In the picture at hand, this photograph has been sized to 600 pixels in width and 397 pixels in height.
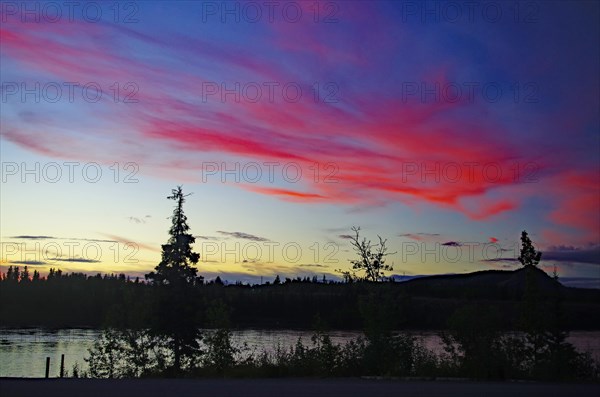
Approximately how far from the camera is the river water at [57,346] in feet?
165

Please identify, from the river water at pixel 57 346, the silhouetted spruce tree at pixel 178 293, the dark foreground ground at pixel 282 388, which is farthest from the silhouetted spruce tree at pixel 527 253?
the silhouetted spruce tree at pixel 178 293

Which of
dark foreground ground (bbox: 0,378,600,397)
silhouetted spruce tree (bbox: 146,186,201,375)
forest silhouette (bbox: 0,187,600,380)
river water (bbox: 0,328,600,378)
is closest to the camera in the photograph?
dark foreground ground (bbox: 0,378,600,397)

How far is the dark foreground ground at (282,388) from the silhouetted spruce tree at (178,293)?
2488 cm

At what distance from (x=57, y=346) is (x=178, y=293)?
4005cm

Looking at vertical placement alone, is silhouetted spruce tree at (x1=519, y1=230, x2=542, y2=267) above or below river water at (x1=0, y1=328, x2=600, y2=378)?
above

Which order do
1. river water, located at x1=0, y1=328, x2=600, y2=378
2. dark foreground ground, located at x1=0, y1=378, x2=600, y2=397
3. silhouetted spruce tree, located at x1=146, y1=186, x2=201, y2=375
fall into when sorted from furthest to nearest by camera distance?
river water, located at x1=0, y1=328, x2=600, y2=378
silhouetted spruce tree, located at x1=146, y1=186, x2=201, y2=375
dark foreground ground, located at x1=0, y1=378, x2=600, y2=397

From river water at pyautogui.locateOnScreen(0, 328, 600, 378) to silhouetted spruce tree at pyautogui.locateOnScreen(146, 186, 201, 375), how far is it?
4737 millimetres

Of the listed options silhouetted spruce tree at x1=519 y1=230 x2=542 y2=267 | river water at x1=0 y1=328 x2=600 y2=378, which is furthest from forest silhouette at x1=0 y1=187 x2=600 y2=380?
river water at x1=0 y1=328 x2=600 y2=378

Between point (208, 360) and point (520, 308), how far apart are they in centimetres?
1362

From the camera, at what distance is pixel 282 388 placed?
1310 cm

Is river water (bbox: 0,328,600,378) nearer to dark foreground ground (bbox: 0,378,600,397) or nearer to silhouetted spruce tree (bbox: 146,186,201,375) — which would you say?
silhouetted spruce tree (bbox: 146,186,201,375)

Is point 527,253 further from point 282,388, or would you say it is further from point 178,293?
point 178,293

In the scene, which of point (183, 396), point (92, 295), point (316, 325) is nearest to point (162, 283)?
point (316, 325)

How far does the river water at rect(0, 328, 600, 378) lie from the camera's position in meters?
50.2
